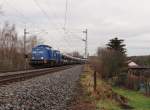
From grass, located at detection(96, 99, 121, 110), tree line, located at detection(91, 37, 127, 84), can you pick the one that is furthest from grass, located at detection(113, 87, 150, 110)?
grass, located at detection(96, 99, 121, 110)

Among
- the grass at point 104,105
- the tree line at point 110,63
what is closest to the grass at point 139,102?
the tree line at point 110,63

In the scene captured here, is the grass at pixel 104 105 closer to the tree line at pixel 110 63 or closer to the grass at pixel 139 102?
the grass at pixel 139 102

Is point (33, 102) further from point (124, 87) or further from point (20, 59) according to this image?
point (124, 87)

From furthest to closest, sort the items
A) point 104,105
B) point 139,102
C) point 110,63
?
point 110,63 < point 139,102 < point 104,105

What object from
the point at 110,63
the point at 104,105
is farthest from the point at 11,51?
the point at 104,105

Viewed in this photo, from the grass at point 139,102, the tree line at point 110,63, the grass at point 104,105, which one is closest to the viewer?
the grass at point 104,105

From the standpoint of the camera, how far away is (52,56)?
55.8 m

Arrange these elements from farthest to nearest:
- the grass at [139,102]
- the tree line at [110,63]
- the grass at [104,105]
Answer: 1. the tree line at [110,63]
2. the grass at [139,102]
3. the grass at [104,105]

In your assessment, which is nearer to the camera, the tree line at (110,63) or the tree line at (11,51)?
the tree line at (11,51)

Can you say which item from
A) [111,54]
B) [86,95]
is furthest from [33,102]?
[111,54]

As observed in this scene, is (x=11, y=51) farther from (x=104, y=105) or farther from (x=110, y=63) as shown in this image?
(x=104, y=105)

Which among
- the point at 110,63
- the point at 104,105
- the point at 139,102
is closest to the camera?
the point at 104,105

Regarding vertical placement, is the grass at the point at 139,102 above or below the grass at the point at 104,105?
below

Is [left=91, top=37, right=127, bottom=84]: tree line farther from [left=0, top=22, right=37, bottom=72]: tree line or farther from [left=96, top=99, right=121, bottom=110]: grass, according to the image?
[left=96, top=99, right=121, bottom=110]: grass
